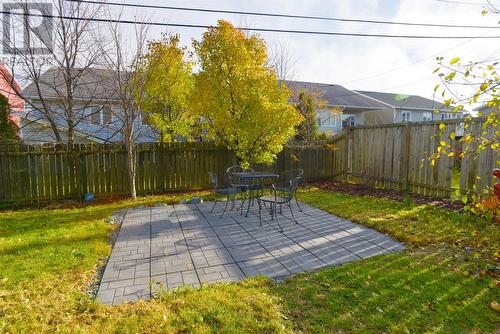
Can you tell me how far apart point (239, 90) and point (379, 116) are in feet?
73.1

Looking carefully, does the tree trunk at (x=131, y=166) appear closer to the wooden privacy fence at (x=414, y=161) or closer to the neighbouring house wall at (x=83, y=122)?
the neighbouring house wall at (x=83, y=122)

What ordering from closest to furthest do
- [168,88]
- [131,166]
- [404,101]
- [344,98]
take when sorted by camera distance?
[131,166] → [168,88] → [344,98] → [404,101]

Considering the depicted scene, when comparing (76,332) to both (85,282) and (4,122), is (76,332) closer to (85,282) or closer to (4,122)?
(85,282)

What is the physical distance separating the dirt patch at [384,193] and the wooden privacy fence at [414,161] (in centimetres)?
25

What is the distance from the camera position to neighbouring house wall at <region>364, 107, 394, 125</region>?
2560 cm

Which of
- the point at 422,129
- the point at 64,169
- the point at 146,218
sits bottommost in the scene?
the point at 146,218

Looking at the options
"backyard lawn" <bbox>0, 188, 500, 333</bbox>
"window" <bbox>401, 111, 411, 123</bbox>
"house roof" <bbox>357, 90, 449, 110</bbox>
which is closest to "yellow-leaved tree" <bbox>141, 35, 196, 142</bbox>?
"backyard lawn" <bbox>0, 188, 500, 333</bbox>

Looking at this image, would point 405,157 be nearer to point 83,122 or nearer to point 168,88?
point 168,88

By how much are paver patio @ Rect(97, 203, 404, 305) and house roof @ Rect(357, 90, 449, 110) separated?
2425 centimetres

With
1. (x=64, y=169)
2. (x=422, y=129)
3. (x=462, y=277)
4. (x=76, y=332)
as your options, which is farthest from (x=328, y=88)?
(x=76, y=332)

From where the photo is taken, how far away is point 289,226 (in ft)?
17.4

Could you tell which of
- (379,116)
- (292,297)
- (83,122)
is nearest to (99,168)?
(83,122)

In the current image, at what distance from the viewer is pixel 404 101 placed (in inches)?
1101

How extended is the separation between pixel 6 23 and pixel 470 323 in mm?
10876
